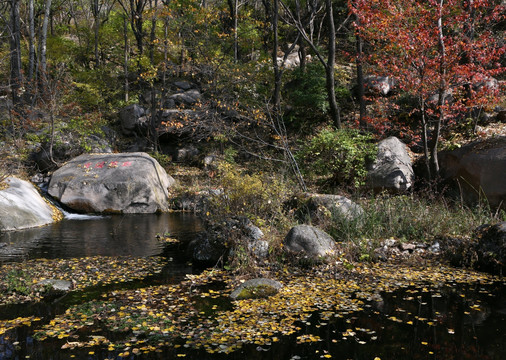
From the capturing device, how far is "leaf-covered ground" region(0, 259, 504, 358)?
185 inches

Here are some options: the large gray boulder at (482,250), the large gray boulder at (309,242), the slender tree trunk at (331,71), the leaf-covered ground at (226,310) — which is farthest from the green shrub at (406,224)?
the slender tree trunk at (331,71)

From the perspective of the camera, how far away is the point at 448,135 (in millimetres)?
14742

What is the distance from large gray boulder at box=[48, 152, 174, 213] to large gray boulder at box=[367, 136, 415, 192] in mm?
7481

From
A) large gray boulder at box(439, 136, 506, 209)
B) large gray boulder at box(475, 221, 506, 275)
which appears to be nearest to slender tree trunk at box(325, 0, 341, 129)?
large gray boulder at box(439, 136, 506, 209)

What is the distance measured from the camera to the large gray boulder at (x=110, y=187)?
561 inches

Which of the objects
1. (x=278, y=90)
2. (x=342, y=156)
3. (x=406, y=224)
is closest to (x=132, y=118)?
(x=278, y=90)

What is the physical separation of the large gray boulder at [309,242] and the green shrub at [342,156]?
17.9 feet

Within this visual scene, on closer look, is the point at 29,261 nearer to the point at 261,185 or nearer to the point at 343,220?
the point at 261,185

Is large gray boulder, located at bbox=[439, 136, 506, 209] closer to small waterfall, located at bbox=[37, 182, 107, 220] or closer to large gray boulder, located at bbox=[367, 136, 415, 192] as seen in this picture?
large gray boulder, located at bbox=[367, 136, 415, 192]

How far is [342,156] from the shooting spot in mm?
13336

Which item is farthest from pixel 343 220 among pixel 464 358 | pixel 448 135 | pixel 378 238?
pixel 448 135

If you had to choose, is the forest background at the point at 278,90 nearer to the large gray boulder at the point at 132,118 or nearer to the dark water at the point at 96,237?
the large gray boulder at the point at 132,118

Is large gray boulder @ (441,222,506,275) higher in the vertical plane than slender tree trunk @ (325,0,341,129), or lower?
lower

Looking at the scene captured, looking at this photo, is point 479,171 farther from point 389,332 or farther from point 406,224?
point 389,332
